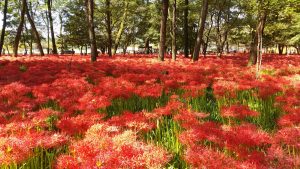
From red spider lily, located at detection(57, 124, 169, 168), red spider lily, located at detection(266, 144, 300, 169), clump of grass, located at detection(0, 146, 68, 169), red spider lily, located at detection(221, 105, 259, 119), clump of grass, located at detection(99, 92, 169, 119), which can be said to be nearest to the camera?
red spider lily, located at detection(57, 124, 169, 168)

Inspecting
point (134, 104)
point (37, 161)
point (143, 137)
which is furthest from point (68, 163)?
point (134, 104)

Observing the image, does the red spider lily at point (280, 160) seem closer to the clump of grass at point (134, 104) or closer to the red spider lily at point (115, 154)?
the red spider lily at point (115, 154)

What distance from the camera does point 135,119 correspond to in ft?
15.3

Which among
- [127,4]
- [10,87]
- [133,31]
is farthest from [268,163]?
[133,31]

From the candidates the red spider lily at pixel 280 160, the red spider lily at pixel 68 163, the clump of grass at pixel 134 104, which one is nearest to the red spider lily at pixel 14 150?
the red spider lily at pixel 68 163

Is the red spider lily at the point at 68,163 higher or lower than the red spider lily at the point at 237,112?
lower

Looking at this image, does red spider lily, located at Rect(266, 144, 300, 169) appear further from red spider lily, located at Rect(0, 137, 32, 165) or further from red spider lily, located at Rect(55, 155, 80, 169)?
red spider lily, located at Rect(0, 137, 32, 165)

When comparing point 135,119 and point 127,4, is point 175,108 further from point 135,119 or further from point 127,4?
point 127,4

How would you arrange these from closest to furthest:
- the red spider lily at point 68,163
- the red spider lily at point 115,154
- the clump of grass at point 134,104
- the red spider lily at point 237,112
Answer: the red spider lily at point 115,154 < the red spider lily at point 68,163 < the red spider lily at point 237,112 < the clump of grass at point 134,104

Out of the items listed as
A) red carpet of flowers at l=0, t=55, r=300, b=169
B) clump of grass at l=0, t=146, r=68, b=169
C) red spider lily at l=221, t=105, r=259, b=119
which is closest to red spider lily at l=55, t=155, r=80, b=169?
red carpet of flowers at l=0, t=55, r=300, b=169

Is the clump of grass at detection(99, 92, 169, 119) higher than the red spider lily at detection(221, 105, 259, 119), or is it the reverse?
the red spider lily at detection(221, 105, 259, 119)

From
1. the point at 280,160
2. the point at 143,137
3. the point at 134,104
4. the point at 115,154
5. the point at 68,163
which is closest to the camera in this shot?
the point at 115,154

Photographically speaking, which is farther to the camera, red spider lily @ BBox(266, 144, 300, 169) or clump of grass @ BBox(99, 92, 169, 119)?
clump of grass @ BBox(99, 92, 169, 119)

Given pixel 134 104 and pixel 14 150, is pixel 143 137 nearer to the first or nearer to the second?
pixel 14 150
